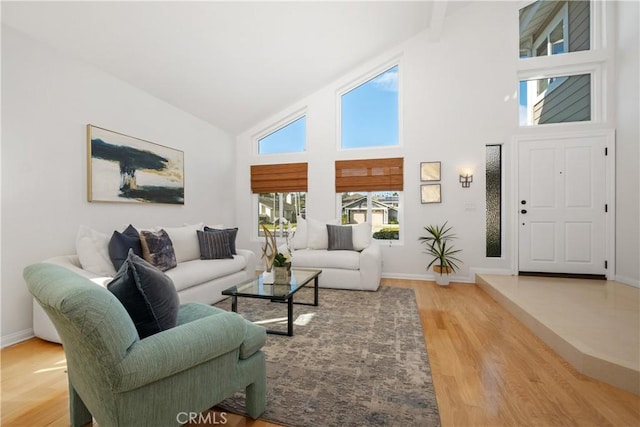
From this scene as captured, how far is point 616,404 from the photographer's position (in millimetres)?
1629

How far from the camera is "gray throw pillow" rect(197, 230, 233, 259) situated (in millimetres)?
3734

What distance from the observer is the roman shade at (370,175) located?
4941mm

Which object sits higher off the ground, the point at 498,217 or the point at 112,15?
the point at 112,15

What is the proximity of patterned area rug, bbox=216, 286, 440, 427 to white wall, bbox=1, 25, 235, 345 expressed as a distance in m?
1.80

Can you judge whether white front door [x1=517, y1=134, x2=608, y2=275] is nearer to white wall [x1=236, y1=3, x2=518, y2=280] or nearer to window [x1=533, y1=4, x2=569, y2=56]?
white wall [x1=236, y1=3, x2=518, y2=280]

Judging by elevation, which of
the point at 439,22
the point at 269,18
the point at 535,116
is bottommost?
the point at 535,116

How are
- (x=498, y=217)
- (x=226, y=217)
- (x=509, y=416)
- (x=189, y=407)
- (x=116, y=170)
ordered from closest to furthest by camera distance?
(x=189, y=407) < (x=509, y=416) < (x=116, y=170) < (x=498, y=217) < (x=226, y=217)

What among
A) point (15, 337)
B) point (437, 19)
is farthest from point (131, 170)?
point (437, 19)

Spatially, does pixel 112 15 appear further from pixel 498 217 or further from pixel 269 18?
pixel 498 217

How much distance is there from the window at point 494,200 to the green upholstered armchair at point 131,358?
14.6 ft

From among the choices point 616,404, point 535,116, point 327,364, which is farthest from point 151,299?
point 535,116

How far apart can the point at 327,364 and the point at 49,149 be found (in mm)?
3200

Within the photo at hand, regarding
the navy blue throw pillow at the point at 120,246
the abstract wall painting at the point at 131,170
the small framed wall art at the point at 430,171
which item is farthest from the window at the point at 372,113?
the navy blue throw pillow at the point at 120,246

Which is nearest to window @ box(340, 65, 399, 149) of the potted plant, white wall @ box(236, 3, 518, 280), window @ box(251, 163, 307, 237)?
white wall @ box(236, 3, 518, 280)
